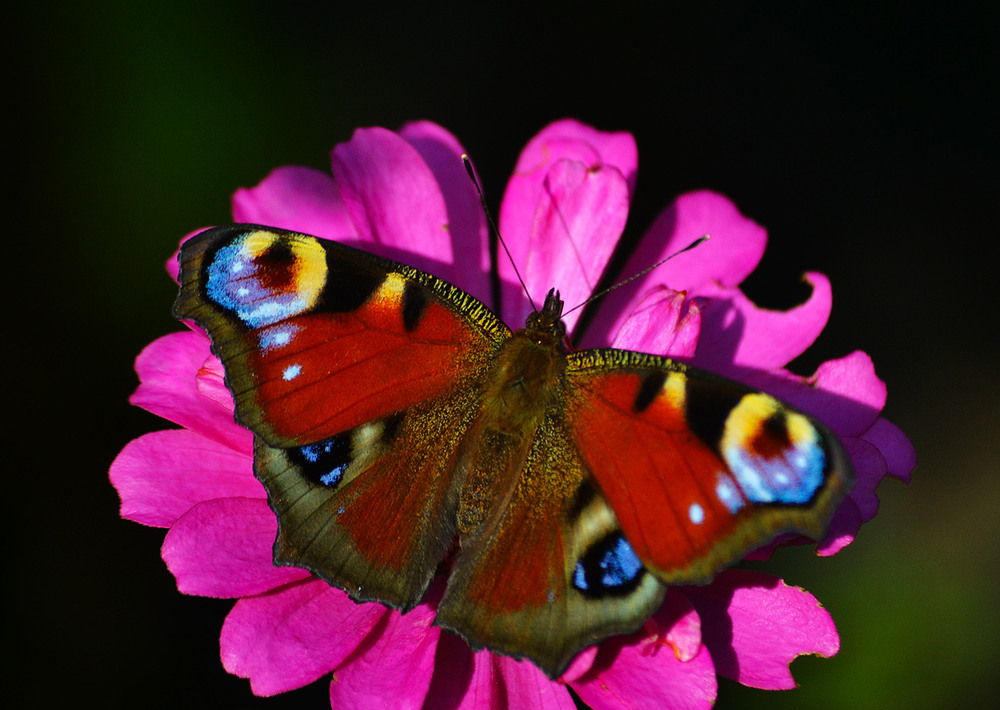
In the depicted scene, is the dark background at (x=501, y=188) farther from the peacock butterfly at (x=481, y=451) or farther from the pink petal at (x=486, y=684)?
the peacock butterfly at (x=481, y=451)

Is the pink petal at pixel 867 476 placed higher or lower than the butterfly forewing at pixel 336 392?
A: lower

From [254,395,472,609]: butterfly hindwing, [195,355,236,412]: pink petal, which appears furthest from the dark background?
[254,395,472,609]: butterfly hindwing

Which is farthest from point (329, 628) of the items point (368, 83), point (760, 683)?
point (368, 83)

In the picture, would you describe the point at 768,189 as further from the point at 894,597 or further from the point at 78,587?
the point at 78,587

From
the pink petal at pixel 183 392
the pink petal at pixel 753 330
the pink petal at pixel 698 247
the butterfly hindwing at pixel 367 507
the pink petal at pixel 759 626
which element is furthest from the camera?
the pink petal at pixel 698 247

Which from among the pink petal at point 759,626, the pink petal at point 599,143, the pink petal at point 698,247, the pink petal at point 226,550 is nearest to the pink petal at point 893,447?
the pink petal at point 759,626

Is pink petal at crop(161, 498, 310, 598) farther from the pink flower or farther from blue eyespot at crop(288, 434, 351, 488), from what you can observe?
blue eyespot at crop(288, 434, 351, 488)

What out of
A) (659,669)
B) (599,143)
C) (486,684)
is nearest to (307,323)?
(486,684)
